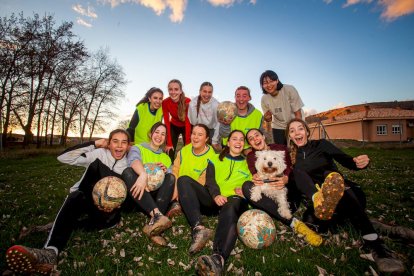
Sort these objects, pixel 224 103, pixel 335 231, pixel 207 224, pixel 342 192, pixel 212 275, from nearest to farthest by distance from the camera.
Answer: pixel 212 275, pixel 342 192, pixel 335 231, pixel 207 224, pixel 224 103

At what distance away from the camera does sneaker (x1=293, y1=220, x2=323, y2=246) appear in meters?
4.15

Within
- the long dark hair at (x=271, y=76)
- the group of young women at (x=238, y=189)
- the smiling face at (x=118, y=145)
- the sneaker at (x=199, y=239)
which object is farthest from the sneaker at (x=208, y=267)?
the long dark hair at (x=271, y=76)

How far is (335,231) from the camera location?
464 centimetres

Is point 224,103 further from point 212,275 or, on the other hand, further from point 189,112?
point 212,275

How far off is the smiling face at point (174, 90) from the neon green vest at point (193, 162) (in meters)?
2.89

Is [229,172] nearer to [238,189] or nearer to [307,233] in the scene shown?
[238,189]

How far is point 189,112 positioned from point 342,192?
5.39m

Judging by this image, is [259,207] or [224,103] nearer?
[259,207]

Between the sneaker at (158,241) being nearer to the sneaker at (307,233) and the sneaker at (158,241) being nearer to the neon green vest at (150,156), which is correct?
the neon green vest at (150,156)

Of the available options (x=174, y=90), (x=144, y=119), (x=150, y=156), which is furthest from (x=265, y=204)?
(x=144, y=119)

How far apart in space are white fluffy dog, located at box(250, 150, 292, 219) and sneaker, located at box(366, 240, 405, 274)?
1394 millimetres

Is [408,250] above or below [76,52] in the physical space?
below

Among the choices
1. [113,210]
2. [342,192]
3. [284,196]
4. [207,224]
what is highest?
[342,192]

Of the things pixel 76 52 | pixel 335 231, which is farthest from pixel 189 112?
pixel 76 52
